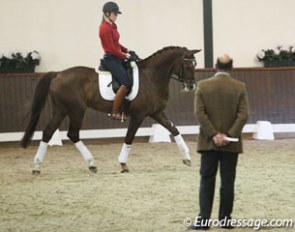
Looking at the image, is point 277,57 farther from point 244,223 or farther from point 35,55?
point 244,223

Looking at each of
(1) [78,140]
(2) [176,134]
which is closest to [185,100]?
Result: (2) [176,134]

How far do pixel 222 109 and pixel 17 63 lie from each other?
8332mm

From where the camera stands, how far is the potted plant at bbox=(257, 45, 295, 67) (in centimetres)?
1291

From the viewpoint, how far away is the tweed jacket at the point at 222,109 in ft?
15.6

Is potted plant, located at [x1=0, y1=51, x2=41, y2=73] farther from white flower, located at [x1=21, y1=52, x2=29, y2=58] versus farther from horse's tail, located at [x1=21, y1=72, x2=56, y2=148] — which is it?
horse's tail, located at [x1=21, y1=72, x2=56, y2=148]

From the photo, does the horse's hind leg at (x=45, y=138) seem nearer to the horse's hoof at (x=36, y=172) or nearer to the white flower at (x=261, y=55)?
the horse's hoof at (x=36, y=172)

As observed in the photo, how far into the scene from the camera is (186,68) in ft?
27.9

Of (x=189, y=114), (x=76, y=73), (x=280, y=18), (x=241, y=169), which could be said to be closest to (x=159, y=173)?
(x=241, y=169)

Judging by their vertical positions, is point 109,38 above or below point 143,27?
above

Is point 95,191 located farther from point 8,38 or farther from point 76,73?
point 8,38

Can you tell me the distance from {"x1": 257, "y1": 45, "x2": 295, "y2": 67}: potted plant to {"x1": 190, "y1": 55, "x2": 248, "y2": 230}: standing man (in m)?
8.41

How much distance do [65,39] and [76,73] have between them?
449 centimetres

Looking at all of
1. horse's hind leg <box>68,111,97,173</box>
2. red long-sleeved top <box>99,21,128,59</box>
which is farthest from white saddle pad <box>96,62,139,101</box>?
horse's hind leg <box>68,111,97,173</box>

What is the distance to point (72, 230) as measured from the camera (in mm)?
5008
